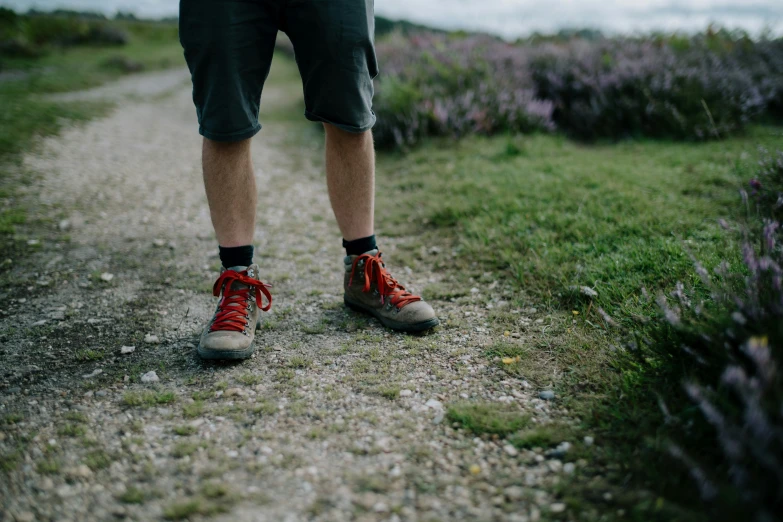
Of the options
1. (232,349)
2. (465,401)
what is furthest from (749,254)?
(232,349)

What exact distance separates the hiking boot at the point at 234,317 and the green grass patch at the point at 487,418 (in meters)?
0.95

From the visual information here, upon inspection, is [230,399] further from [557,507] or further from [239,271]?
[557,507]

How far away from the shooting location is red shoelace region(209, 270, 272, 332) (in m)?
2.23

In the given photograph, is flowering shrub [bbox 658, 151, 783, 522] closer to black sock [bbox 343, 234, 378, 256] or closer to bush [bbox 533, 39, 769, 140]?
black sock [bbox 343, 234, 378, 256]

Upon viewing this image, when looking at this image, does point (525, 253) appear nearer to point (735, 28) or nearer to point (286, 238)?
point (286, 238)

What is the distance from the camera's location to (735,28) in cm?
746

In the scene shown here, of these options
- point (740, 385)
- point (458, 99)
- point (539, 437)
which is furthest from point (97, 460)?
point (458, 99)

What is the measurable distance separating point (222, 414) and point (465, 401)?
903 mm

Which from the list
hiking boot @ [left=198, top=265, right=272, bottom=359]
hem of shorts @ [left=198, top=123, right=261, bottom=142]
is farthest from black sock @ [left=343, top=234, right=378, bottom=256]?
hem of shorts @ [left=198, top=123, right=261, bottom=142]

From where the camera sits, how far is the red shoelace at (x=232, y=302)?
223 centimetres

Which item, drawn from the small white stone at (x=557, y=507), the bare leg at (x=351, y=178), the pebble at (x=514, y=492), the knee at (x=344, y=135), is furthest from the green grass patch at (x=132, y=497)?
the knee at (x=344, y=135)

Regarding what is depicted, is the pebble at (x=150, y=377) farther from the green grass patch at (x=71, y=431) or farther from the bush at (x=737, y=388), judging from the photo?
the bush at (x=737, y=388)

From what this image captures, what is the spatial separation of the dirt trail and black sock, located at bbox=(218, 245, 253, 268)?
365mm

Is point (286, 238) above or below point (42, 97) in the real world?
below
